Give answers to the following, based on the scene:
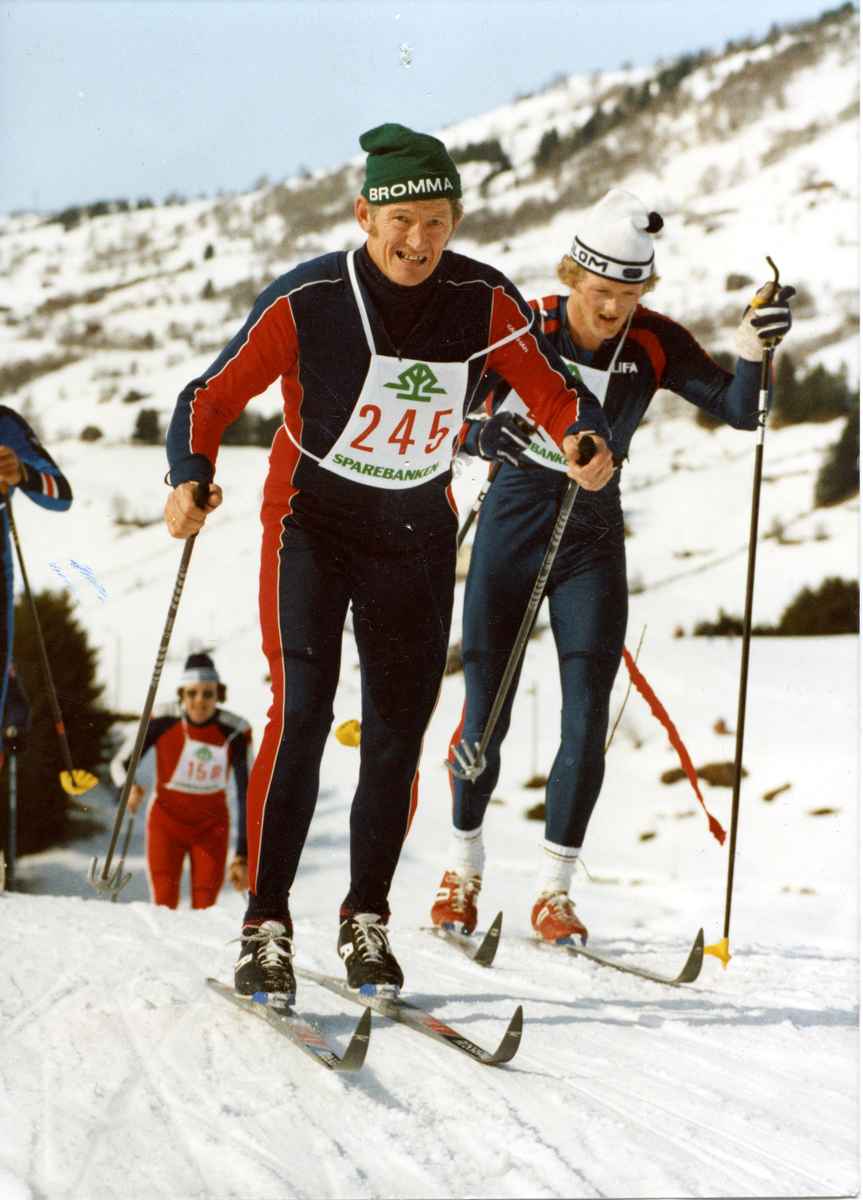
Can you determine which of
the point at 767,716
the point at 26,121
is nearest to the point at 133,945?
the point at 767,716

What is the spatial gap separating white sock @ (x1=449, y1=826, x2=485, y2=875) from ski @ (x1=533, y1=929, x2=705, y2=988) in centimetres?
26

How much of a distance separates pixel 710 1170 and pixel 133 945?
1.54 meters

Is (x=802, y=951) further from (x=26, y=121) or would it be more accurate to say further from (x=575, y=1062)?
(x=26, y=121)

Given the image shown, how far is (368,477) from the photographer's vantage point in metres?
2.34

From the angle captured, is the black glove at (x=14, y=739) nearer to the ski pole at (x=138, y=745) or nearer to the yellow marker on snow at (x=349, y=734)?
the ski pole at (x=138, y=745)

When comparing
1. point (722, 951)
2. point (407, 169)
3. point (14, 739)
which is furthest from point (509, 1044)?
point (407, 169)

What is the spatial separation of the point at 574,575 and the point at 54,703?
1.43m

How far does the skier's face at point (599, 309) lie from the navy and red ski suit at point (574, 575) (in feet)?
0.09

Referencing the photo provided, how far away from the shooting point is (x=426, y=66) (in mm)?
2689

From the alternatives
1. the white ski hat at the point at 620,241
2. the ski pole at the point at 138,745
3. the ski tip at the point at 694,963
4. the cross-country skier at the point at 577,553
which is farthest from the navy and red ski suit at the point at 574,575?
the ski pole at the point at 138,745

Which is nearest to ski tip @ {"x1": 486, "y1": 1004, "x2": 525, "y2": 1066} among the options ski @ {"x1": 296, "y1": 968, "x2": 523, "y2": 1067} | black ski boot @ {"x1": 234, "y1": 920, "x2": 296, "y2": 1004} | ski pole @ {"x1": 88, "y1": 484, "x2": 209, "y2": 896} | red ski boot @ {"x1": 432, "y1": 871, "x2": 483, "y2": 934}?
ski @ {"x1": 296, "y1": 968, "x2": 523, "y2": 1067}

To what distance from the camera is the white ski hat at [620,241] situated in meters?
2.87

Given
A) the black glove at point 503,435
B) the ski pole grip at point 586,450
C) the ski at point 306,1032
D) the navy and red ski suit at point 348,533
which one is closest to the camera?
the ski at point 306,1032

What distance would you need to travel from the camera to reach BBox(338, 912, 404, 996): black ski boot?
2266 millimetres
